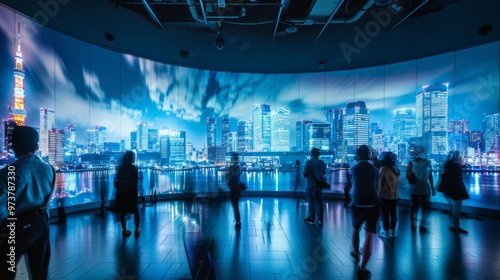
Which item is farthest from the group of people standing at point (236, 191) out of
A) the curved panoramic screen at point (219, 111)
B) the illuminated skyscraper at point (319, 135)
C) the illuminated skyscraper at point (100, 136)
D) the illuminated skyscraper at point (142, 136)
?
the illuminated skyscraper at point (142, 136)

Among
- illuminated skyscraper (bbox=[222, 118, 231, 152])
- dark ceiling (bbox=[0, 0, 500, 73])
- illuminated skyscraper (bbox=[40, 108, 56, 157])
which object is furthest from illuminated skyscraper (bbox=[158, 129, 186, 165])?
illuminated skyscraper (bbox=[40, 108, 56, 157])

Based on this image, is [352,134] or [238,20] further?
[352,134]

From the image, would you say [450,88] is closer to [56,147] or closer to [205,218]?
[205,218]

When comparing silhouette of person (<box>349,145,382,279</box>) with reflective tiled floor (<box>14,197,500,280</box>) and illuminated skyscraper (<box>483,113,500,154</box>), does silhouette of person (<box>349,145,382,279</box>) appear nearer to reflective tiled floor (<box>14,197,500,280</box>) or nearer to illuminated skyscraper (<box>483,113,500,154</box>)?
reflective tiled floor (<box>14,197,500,280</box>)

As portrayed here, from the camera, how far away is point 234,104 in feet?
30.3

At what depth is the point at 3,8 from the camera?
17.0 feet

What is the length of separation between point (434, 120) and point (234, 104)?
21.1 ft

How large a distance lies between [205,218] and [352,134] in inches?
233

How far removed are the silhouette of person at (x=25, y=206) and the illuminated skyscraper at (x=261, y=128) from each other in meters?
7.82

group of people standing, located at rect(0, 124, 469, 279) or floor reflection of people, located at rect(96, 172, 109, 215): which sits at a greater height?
group of people standing, located at rect(0, 124, 469, 279)

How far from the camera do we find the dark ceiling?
6008 mm

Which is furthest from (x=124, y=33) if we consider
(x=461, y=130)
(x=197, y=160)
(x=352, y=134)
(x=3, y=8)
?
(x=461, y=130)

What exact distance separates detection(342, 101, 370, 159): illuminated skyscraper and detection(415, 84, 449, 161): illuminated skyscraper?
Result: 5.06 feet

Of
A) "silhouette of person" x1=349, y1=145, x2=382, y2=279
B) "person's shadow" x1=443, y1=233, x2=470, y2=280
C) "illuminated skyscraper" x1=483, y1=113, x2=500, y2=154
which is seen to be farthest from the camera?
"illuminated skyscraper" x1=483, y1=113, x2=500, y2=154
